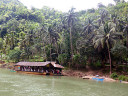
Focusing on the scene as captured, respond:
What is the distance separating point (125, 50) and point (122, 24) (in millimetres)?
10718

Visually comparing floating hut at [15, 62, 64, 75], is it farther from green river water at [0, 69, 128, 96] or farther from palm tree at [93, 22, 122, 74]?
green river water at [0, 69, 128, 96]

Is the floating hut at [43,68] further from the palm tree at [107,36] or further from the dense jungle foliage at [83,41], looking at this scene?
the palm tree at [107,36]

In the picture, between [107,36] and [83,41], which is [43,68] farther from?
[107,36]

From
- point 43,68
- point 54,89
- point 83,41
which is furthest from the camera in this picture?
point 83,41

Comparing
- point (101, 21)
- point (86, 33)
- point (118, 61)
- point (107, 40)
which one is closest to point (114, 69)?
point (118, 61)

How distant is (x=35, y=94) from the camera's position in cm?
1547

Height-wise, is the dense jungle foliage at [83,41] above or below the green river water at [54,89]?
above

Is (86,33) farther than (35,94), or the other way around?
(86,33)

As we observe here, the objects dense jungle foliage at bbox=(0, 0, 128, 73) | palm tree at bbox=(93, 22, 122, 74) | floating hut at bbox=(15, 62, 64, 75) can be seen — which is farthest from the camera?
dense jungle foliage at bbox=(0, 0, 128, 73)

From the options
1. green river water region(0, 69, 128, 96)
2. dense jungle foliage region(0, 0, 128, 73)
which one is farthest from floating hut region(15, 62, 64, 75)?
green river water region(0, 69, 128, 96)

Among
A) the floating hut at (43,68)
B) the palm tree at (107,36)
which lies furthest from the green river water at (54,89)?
the palm tree at (107,36)

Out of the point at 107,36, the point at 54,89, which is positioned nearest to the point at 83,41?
the point at 107,36

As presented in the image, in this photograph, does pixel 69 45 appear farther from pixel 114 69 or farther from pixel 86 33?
pixel 114 69

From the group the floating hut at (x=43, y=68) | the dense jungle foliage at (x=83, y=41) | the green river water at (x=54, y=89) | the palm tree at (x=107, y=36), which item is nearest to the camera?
the green river water at (x=54, y=89)
